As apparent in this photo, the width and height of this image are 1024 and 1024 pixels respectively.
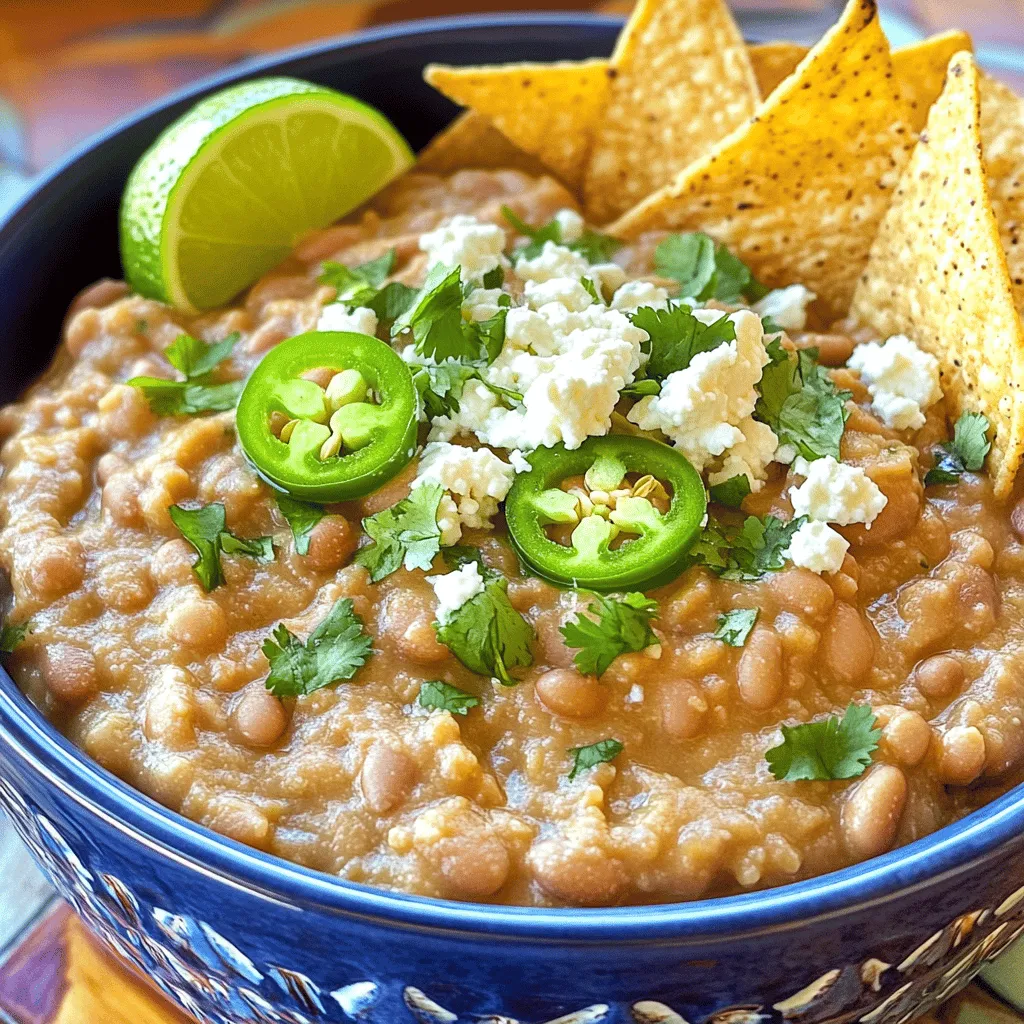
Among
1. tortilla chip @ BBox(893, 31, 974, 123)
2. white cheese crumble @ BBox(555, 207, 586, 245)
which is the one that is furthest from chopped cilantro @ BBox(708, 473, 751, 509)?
tortilla chip @ BBox(893, 31, 974, 123)

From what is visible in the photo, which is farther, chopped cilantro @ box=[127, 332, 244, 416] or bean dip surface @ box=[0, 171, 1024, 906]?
chopped cilantro @ box=[127, 332, 244, 416]

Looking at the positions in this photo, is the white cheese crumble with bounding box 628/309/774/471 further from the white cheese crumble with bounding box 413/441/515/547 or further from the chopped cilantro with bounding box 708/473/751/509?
the white cheese crumble with bounding box 413/441/515/547

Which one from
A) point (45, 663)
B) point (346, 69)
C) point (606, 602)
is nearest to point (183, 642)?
point (45, 663)

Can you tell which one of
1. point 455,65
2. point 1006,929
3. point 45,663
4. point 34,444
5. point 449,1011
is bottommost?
point 1006,929

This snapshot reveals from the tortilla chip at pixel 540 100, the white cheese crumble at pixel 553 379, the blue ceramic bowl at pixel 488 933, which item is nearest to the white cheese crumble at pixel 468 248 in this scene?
the white cheese crumble at pixel 553 379

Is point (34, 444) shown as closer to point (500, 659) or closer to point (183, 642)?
point (183, 642)

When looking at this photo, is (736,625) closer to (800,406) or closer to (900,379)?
(800,406)
